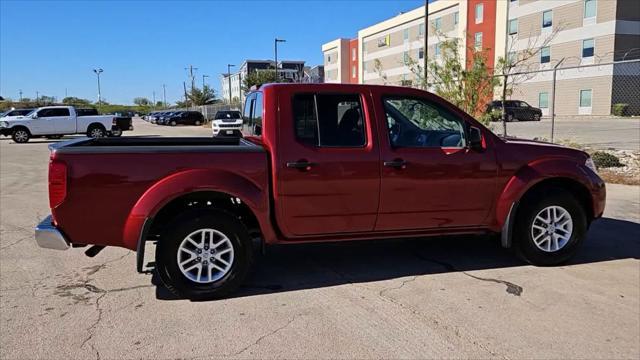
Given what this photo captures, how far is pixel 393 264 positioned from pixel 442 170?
1.15m

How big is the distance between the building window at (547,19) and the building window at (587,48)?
4080mm

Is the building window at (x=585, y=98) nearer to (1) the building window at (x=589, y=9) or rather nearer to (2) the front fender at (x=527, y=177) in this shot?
(1) the building window at (x=589, y=9)

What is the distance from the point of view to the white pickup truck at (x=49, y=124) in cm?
2753

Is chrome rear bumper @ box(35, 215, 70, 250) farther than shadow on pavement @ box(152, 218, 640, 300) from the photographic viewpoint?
No

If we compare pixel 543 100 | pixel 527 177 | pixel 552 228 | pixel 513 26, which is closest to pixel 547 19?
pixel 513 26

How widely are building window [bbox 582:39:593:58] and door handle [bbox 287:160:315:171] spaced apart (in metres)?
43.6

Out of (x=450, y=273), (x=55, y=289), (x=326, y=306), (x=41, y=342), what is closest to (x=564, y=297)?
(x=450, y=273)

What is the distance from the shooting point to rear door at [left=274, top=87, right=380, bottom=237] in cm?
450

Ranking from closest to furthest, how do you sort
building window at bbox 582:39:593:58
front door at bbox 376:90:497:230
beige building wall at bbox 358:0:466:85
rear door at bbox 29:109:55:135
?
front door at bbox 376:90:497:230
rear door at bbox 29:109:55:135
building window at bbox 582:39:593:58
beige building wall at bbox 358:0:466:85

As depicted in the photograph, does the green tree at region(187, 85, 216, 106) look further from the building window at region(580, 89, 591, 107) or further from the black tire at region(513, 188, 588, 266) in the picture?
the black tire at region(513, 188, 588, 266)

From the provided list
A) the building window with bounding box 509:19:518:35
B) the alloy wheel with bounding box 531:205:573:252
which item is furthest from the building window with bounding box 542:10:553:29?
the alloy wheel with bounding box 531:205:573:252

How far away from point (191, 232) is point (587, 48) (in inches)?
1756

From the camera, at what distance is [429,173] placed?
4809 millimetres

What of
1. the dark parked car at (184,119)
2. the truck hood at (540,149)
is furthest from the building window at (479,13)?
the truck hood at (540,149)
